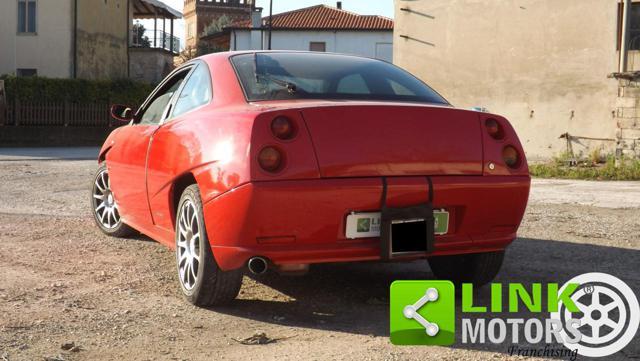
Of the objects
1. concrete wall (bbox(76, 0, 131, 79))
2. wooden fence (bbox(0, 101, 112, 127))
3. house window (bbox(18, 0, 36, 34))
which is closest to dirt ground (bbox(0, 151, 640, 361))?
wooden fence (bbox(0, 101, 112, 127))

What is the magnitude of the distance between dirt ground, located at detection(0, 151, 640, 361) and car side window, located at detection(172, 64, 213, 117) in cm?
112

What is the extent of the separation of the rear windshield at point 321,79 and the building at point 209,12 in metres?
73.4

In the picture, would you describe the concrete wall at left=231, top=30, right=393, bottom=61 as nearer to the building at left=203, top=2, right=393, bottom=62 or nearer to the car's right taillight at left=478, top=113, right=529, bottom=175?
the building at left=203, top=2, right=393, bottom=62

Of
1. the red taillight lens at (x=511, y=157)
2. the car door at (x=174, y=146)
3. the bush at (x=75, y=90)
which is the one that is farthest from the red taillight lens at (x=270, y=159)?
the bush at (x=75, y=90)

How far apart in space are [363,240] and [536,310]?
1056 millimetres

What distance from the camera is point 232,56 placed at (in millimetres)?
4762

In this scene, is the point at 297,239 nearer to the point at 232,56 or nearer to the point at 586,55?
the point at 232,56

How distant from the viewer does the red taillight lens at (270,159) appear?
12.3 ft

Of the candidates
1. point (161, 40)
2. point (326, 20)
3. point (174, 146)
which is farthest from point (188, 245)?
point (326, 20)

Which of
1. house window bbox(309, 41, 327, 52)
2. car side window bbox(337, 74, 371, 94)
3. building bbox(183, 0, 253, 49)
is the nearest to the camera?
car side window bbox(337, 74, 371, 94)

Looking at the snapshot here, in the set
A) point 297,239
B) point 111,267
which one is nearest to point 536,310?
point 297,239

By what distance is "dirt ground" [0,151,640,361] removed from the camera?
3504 mm

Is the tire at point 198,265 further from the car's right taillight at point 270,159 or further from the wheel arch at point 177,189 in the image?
the car's right taillight at point 270,159

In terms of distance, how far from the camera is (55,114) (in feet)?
98.7
